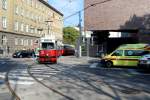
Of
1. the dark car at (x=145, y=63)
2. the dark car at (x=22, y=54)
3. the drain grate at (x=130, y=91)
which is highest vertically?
the dark car at (x=22, y=54)

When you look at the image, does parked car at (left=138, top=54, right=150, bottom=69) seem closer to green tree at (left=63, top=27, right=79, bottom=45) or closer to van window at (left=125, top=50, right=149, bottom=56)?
van window at (left=125, top=50, right=149, bottom=56)

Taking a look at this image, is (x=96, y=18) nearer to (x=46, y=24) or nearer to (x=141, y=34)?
(x=141, y=34)

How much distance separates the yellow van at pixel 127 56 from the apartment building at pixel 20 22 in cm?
2349

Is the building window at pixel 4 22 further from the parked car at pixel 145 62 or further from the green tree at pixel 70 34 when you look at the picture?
the green tree at pixel 70 34

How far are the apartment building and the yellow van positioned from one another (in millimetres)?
23491

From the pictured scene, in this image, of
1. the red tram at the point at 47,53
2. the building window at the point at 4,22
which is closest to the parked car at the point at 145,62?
the red tram at the point at 47,53

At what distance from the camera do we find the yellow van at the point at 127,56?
2802 centimetres

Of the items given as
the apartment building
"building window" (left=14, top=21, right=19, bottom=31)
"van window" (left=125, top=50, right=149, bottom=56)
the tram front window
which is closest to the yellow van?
"van window" (left=125, top=50, right=149, bottom=56)

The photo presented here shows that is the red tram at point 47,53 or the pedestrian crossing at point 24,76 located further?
the red tram at point 47,53

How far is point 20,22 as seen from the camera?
245 feet

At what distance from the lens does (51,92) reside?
13664 mm

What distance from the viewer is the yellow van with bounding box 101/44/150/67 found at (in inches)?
1103

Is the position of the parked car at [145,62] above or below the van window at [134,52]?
below

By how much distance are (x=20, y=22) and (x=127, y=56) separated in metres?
49.4
